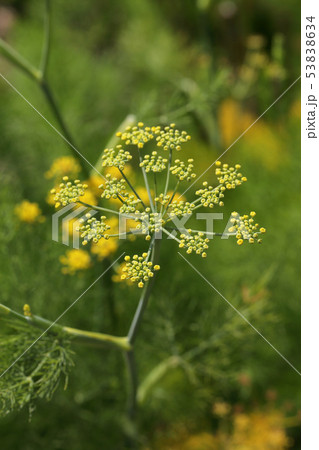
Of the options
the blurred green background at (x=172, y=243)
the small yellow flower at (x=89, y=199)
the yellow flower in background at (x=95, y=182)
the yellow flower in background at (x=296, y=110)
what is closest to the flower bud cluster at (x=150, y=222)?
the small yellow flower at (x=89, y=199)

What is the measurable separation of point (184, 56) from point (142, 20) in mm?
278

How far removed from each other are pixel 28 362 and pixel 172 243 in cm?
64

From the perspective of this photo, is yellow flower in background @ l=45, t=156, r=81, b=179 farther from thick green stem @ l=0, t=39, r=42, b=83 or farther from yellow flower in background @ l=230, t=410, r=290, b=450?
yellow flower in background @ l=230, t=410, r=290, b=450

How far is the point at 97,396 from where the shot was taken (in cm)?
112

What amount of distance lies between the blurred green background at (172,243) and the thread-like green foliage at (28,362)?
22cm

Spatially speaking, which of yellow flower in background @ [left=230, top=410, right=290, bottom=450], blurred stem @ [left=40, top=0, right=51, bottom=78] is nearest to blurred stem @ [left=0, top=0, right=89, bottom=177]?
blurred stem @ [left=40, top=0, right=51, bottom=78]

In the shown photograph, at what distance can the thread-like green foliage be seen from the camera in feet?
2.17

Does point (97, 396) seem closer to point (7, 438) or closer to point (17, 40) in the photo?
point (7, 438)

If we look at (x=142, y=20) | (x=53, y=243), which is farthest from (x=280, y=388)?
(x=142, y=20)

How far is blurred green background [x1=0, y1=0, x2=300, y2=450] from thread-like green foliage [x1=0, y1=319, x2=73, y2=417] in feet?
0.72

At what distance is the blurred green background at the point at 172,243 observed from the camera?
1.03 metres

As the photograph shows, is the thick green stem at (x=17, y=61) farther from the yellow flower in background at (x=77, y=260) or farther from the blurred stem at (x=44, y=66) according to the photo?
the yellow flower in background at (x=77, y=260)

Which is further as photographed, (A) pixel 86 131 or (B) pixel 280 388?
(A) pixel 86 131
